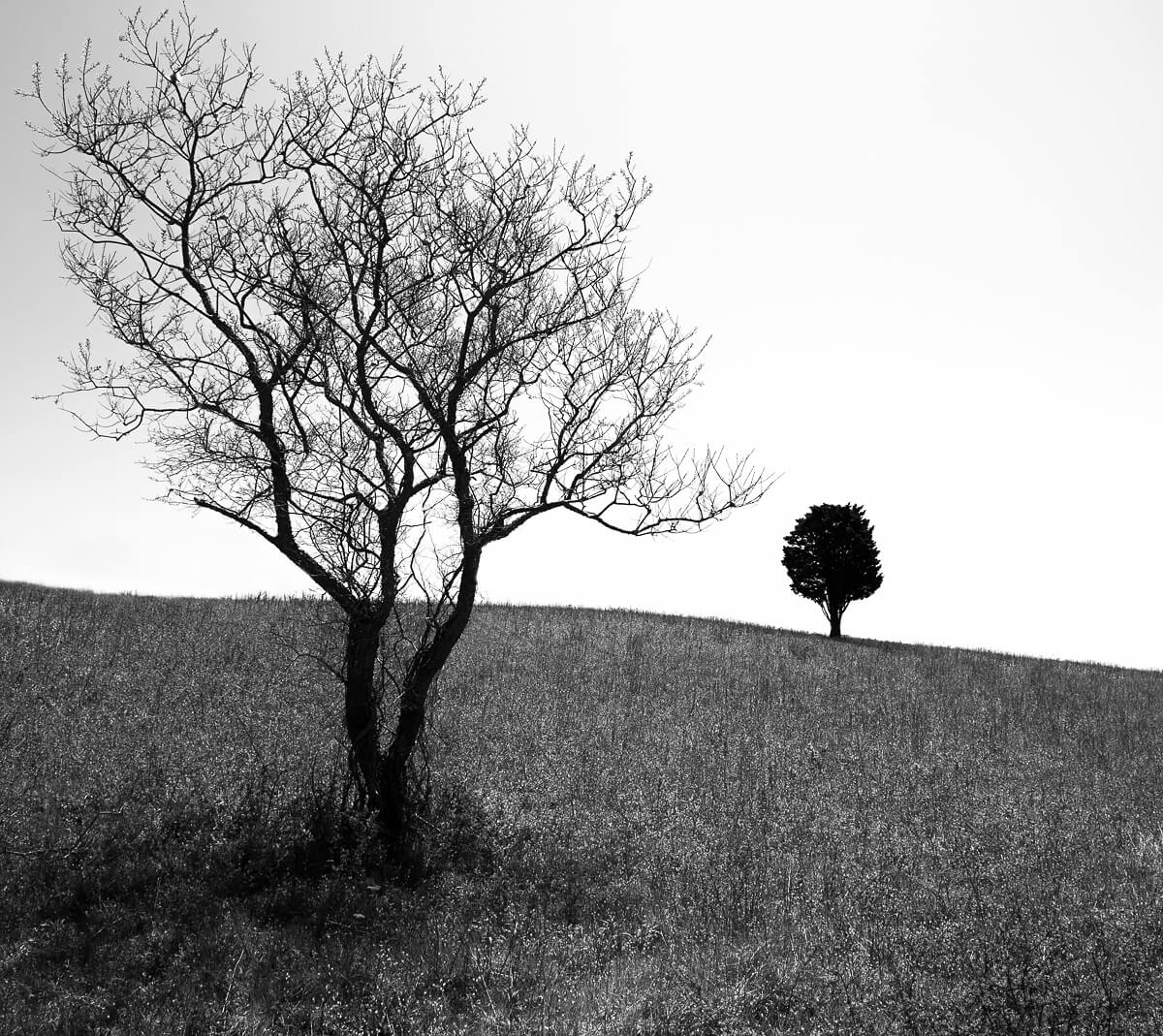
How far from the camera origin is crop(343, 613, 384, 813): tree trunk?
879cm

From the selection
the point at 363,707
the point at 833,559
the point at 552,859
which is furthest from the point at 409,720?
the point at 833,559

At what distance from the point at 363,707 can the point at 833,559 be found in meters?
26.0

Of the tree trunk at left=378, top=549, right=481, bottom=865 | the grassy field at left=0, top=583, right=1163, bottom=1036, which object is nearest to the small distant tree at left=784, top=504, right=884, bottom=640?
the grassy field at left=0, top=583, right=1163, bottom=1036

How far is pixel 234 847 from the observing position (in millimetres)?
8078

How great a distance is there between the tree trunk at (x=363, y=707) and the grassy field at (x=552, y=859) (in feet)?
1.23

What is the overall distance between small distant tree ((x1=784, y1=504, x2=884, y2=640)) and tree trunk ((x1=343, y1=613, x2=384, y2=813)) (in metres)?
25.6

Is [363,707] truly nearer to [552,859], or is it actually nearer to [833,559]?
[552,859]

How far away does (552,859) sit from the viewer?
27.5 feet

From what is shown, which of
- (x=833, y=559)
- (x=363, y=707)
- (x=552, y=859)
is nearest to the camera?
(x=552, y=859)

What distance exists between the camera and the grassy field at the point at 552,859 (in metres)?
5.54

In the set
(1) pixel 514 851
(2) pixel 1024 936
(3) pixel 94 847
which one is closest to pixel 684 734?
(1) pixel 514 851

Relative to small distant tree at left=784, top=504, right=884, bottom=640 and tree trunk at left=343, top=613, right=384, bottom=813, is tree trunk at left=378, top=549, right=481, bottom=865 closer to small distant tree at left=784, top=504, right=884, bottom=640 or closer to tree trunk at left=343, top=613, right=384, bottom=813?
tree trunk at left=343, top=613, right=384, bottom=813

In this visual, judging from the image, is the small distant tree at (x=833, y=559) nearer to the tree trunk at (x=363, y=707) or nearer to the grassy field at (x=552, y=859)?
the grassy field at (x=552, y=859)

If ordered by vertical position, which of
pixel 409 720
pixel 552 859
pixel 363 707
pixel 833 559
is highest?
pixel 833 559
